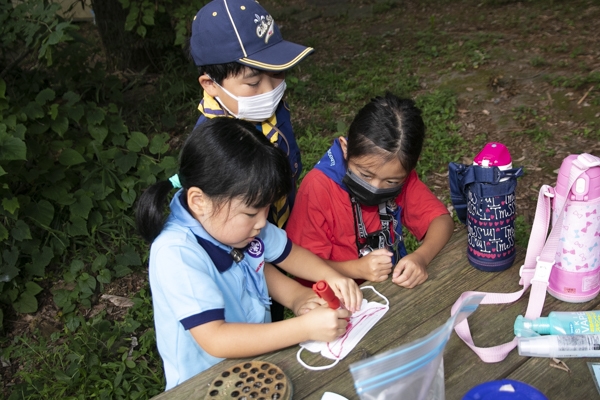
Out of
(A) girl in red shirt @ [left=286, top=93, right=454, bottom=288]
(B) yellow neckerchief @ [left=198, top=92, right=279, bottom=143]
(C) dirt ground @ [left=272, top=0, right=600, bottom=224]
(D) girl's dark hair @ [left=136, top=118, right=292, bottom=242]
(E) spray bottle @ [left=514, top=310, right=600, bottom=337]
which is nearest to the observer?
(E) spray bottle @ [left=514, top=310, right=600, bottom=337]

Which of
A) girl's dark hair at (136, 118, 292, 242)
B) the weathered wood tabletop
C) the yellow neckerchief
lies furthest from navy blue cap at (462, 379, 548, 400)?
the yellow neckerchief

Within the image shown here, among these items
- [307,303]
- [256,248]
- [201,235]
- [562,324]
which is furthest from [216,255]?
[562,324]

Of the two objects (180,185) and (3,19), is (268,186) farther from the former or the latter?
(3,19)

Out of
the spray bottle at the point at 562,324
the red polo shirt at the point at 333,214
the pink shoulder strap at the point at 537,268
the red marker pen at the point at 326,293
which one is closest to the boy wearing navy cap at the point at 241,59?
the red polo shirt at the point at 333,214

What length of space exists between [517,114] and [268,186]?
145 inches

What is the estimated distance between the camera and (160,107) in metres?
5.27

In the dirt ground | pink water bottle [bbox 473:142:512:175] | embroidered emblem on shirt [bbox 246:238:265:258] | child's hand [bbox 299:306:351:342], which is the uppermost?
pink water bottle [bbox 473:142:512:175]

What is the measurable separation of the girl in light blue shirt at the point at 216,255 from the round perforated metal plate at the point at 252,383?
0.23 feet

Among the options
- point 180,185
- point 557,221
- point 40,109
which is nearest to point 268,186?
point 180,185

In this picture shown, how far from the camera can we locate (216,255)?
1.63m

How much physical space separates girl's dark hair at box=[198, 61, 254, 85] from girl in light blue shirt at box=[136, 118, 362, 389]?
57cm

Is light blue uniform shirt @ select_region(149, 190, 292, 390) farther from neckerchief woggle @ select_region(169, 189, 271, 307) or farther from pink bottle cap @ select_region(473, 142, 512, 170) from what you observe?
pink bottle cap @ select_region(473, 142, 512, 170)

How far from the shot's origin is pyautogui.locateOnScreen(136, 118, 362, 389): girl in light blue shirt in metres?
1.47

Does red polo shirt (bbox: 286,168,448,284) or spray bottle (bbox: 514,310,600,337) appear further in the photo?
red polo shirt (bbox: 286,168,448,284)
